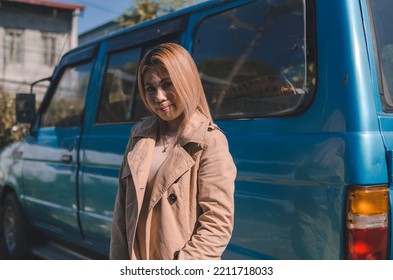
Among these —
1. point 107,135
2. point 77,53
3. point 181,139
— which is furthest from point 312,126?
point 77,53

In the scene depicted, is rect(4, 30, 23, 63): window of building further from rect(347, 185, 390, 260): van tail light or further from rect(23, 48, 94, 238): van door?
rect(347, 185, 390, 260): van tail light

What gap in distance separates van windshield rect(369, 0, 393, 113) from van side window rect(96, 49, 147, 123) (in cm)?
190

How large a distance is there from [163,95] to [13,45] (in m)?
17.9

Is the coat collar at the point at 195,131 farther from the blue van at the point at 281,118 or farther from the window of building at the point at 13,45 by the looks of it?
the window of building at the point at 13,45

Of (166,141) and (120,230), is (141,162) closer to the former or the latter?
(166,141)

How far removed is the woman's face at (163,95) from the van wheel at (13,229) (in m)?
3.80

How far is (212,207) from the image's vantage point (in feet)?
5.94

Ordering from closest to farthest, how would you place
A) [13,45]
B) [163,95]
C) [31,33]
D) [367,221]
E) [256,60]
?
[163,95], [367,221], [256,60], [13,45], [31,33]

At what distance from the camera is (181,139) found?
1899 millimetres

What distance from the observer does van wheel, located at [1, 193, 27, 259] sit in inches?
205

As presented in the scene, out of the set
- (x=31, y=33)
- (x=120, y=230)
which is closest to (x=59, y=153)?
(x=120, y=230)

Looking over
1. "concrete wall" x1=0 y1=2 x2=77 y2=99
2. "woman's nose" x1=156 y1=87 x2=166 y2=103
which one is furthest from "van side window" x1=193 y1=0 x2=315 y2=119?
"concrete wall" x1=0 y1=2 x2=77 y2=99
